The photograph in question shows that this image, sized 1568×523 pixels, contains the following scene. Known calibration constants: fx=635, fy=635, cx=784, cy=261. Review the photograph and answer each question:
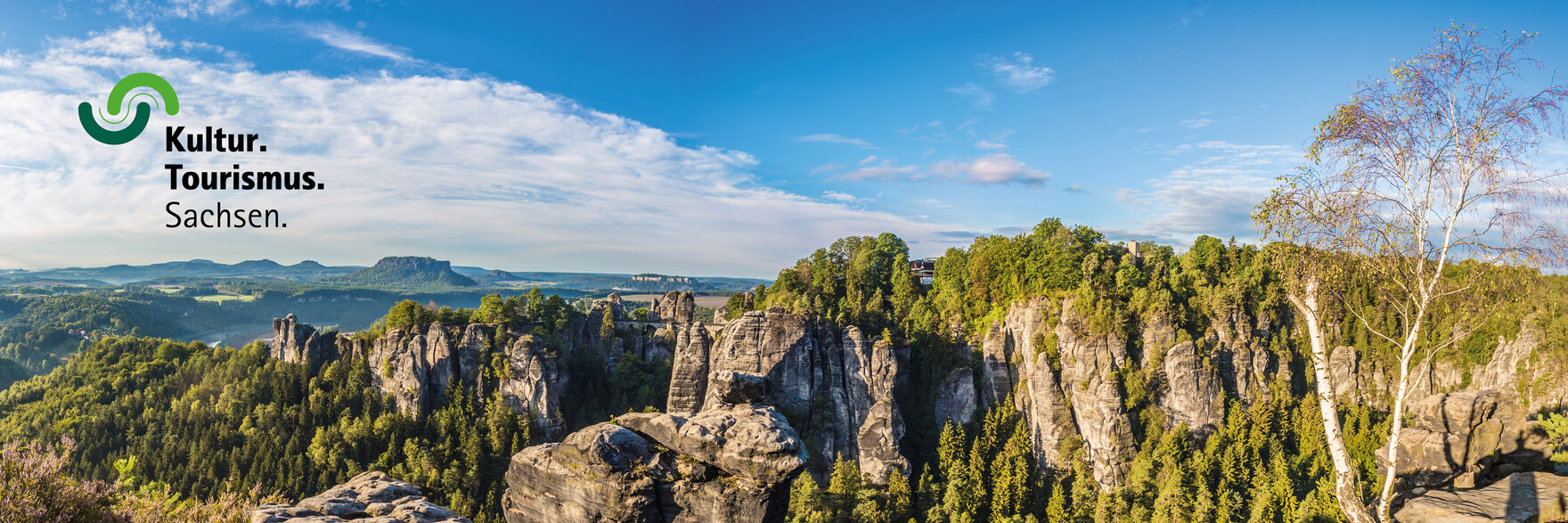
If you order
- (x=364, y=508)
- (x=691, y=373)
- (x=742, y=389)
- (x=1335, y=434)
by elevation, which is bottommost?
(x=691, y=373)

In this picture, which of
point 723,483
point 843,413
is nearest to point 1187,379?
point 843,413

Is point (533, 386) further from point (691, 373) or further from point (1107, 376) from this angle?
point (1107, 376)

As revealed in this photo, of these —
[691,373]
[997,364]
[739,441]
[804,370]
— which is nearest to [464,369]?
[691,373]

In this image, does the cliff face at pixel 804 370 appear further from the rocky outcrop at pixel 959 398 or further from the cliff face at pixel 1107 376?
the cliff face at pixel 1107 376

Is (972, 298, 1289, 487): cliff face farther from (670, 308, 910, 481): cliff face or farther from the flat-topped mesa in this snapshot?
the flat-topped mesa

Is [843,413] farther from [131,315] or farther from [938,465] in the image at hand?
[131,315]

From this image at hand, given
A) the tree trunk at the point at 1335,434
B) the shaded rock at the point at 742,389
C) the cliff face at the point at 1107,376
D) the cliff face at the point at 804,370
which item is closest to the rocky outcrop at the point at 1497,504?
the tree trunk at the point at 1335,434
